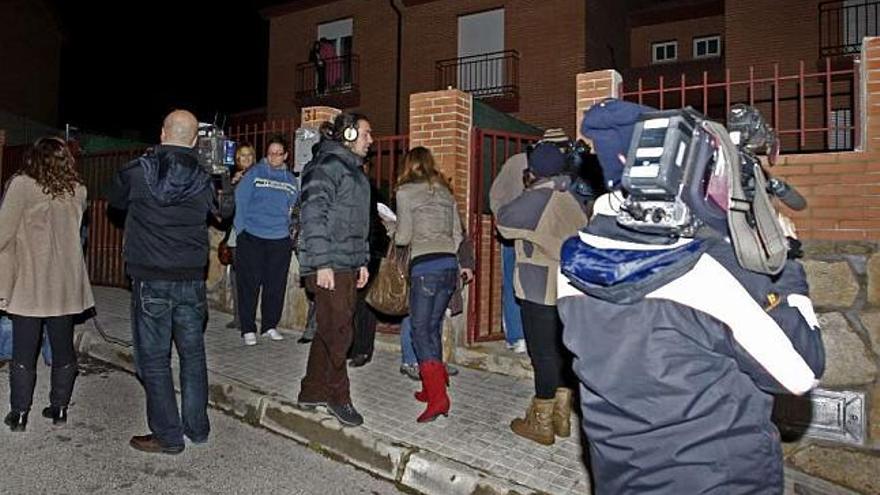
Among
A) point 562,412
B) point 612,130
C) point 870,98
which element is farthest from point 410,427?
point 870,98

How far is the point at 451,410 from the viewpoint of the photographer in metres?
4.82

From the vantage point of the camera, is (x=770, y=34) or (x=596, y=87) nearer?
(x=596, y=87)

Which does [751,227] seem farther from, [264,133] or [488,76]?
[488,76]

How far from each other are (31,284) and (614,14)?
17087 mm

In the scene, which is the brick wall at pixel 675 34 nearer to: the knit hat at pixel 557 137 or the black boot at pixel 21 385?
the knit hat at pixel 557 137

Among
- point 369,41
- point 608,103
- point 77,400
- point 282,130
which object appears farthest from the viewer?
point 369,41

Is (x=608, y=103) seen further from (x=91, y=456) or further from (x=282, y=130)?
(x=282, y=130)

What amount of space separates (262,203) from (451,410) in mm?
2753

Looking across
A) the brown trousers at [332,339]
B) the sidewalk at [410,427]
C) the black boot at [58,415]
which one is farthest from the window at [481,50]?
the black boot at [58,415]

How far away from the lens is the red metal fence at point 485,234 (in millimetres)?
6367

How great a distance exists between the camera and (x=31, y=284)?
430 cm

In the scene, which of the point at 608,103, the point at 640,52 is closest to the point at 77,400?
the point at 608,103

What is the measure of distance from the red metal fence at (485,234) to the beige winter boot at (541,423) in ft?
6.83

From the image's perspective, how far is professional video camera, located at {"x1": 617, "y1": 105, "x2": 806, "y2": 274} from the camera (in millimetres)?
1613
